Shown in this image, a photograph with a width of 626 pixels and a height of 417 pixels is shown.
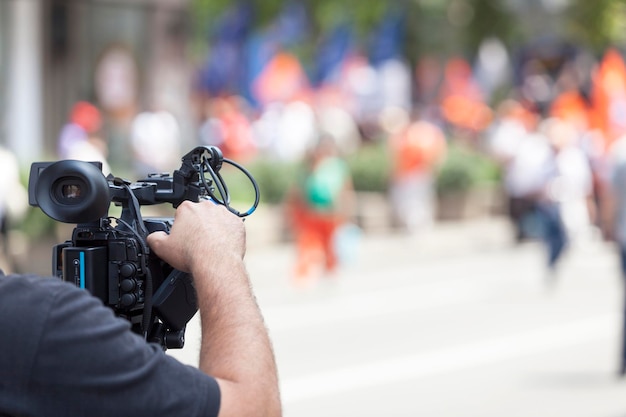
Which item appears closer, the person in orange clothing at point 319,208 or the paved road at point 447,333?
the paved road at point 447,333

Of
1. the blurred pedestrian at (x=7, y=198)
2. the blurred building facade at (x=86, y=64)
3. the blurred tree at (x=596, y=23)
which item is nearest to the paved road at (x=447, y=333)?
the blurred pedestrian at (x=7, y=198)

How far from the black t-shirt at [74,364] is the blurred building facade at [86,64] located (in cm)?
1761

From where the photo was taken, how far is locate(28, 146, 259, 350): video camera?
2188mm

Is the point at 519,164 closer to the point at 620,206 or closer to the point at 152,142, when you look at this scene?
the point at 152,142

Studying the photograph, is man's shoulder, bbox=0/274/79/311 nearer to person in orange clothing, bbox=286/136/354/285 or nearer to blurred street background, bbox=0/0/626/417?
blurred street background, bbox=0/0/626/417

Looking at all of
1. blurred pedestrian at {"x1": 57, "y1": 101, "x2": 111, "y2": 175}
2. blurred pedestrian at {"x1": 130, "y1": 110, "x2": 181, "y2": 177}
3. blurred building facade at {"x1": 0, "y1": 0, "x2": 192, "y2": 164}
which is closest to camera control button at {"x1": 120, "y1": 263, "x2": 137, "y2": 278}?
blurred pedestrian at {"x1": 57, "y1": 101, "x2": 111, "y2": 175}

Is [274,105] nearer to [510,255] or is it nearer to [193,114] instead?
[193,114]

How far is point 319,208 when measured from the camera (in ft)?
45.6

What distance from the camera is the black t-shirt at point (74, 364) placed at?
1.93 meters

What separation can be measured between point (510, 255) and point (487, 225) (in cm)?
284

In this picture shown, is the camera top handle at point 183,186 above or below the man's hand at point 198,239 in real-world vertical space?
above

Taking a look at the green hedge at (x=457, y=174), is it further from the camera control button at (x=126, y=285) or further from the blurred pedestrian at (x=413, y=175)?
the camera control button at (x=126, y=285)

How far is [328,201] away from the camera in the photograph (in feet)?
45.3

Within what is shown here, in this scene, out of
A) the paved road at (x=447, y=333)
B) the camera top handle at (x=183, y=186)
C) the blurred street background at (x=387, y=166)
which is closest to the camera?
the camera top handle at (x=183, y=186)
